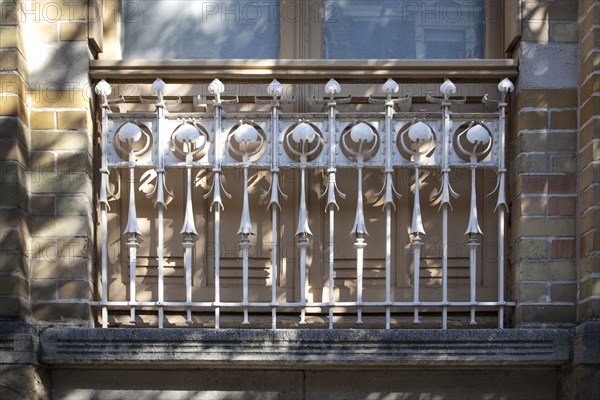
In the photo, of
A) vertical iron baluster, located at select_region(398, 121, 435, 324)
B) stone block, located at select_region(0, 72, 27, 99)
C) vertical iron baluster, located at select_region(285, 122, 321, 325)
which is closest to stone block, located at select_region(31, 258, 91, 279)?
stone block, located at select_region(0, 72, 27, 99)

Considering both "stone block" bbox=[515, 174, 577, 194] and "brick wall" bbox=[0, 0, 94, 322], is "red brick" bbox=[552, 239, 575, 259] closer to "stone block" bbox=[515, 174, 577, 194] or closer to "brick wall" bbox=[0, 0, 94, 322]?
"stone block" bbox=[515, 174, 577, 194]

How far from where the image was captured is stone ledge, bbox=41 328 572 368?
6.21 m

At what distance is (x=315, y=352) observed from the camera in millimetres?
6215

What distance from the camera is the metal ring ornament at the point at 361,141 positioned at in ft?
21.2

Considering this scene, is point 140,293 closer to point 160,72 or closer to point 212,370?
point 212,370

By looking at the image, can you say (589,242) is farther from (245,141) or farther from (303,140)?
(245,141)

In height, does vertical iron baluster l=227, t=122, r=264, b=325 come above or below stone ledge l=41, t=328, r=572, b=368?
above

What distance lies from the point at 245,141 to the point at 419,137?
39.6 inches

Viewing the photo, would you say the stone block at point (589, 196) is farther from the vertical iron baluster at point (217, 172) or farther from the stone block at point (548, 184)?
the vertical iron baluster at point (217, 172)

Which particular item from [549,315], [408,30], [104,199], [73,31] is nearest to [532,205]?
[549,315]

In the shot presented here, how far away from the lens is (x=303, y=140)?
6457mm

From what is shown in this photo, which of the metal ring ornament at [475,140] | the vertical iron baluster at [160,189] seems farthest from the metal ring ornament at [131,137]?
the metal ring ornament at [475,140]

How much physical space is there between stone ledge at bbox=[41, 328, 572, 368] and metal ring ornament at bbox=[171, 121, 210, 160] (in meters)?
1.07

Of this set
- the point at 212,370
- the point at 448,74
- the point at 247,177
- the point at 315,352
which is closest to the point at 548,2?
the point at 448,74
